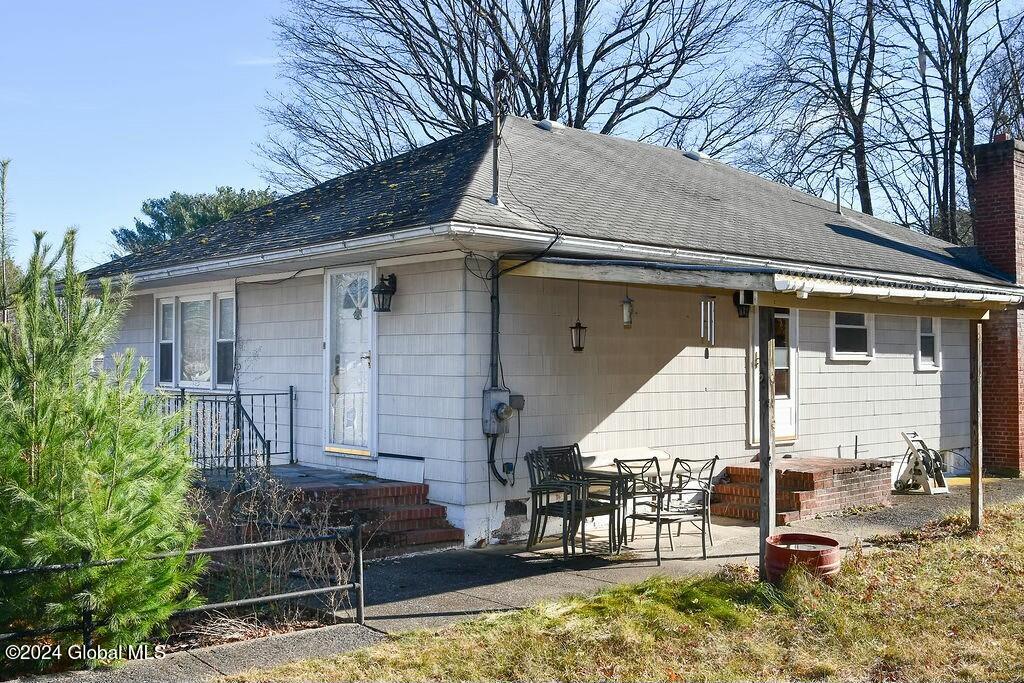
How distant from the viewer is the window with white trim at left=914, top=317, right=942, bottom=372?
606 inches

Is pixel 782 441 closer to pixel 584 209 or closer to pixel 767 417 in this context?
pixel 584 209

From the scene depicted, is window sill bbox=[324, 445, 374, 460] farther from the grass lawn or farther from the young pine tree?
the young pine tree

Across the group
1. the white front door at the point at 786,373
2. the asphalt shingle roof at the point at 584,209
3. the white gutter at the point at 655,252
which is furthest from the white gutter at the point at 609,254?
the white front door at the point at 786,373

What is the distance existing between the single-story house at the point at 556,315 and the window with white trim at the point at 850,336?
4 centimetres

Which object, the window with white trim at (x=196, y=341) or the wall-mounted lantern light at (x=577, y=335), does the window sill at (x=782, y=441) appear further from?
the window with white trim at (x=196, y=341)

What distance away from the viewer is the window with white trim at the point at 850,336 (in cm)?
1365

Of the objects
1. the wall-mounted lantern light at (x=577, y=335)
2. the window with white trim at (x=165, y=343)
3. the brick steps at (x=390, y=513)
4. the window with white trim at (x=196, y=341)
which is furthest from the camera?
the window with white trim at (x=165, y=343)

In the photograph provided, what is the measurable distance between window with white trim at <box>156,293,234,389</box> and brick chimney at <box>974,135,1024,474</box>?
12.3 m

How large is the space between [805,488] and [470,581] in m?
5.01

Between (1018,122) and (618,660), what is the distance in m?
27.3

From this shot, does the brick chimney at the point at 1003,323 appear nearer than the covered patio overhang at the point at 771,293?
No

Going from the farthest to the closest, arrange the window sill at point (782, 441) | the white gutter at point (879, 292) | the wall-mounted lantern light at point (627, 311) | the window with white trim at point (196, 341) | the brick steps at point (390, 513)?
the window with white trim at point (196, 341) < the window sill at point (782, 441) < the wall-mounted lantern light at point (627, 311) < the brick steps at point (390, 513) < the white gutter at point (879, 292)

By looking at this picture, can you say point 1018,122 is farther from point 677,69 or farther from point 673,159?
point 673,159

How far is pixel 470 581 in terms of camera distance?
7.86 m
